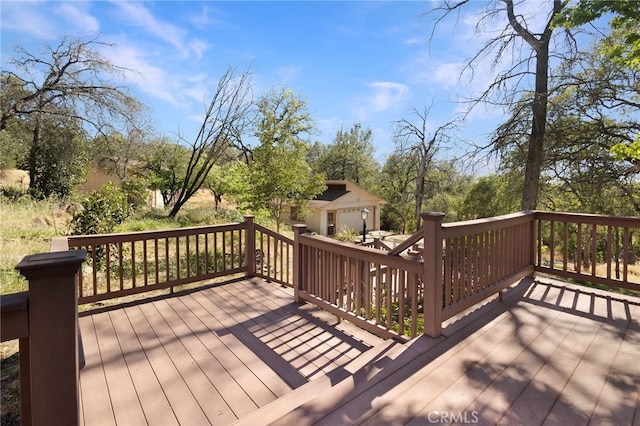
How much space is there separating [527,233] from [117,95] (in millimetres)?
11464

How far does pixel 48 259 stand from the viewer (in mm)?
1199

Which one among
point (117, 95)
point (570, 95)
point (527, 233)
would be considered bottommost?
point (527, 233)

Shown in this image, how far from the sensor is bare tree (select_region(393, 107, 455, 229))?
18.9m

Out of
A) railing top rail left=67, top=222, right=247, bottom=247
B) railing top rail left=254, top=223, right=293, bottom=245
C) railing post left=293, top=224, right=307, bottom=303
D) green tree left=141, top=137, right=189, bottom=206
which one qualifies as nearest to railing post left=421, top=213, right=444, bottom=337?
railing post left=293, top=224, right=307, bottom=303

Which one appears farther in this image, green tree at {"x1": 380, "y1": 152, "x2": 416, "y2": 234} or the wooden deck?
green tree at {"x1": 380, "y1": 152, "x2": 416, "y2": 234}

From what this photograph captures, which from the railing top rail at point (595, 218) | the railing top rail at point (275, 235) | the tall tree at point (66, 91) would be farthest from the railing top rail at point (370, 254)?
the tall tree at point (66, 91)

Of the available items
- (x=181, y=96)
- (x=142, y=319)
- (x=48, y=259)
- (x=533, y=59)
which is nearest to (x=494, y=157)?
(x=533, y=59)

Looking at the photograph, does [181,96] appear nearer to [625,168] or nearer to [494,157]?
[494,157]

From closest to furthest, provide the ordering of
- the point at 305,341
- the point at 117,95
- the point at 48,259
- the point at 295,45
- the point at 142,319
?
the point at 48,259 → the point at 305,341 → the point at 142,319 → the point at 295,45 → the point at 117,95

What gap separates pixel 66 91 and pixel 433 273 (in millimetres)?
11737

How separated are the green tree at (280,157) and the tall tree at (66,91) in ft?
14.1

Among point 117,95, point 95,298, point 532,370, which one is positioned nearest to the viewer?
point 532,370

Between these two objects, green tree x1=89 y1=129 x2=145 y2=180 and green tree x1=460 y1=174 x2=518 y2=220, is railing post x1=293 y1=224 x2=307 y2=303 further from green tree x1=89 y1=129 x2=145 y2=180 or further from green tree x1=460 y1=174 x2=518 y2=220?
green tree x1=460 y1=174 x2=518 y2=220

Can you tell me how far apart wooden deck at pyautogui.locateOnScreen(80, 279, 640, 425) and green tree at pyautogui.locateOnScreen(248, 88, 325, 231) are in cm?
666
